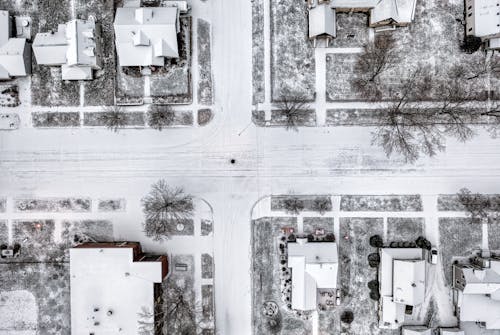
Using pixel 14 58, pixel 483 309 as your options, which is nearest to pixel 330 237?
pixel 483 309

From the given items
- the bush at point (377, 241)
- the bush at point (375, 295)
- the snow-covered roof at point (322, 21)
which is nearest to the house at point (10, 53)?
the snow-covered roof at point (322, 21)

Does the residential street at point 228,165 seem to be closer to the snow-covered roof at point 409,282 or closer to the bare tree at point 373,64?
the bare tree at point 373,64

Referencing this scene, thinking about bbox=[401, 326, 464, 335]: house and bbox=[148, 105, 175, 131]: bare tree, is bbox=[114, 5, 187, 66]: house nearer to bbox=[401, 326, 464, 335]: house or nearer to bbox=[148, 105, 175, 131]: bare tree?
bbox=[148, 105, 175, 131]: bare tree

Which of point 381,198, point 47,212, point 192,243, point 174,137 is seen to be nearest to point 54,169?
point 47,212

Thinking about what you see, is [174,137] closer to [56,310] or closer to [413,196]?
[56,310]

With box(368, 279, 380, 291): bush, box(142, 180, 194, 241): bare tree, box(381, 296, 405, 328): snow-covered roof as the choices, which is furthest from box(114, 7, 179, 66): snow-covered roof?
box(381, 296, 405, 328): snow-covered roof

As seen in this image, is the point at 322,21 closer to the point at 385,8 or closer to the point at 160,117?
the point at 385,8
